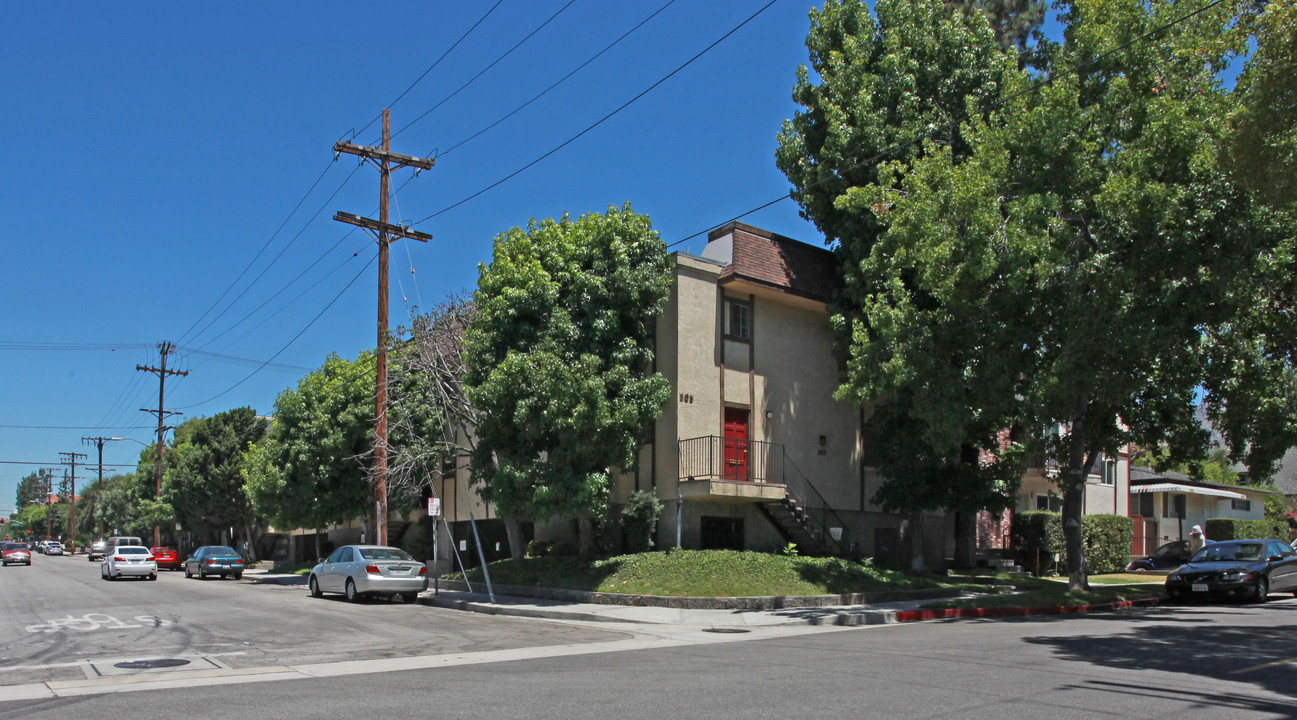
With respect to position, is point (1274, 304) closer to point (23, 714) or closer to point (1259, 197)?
point (1259, 197)

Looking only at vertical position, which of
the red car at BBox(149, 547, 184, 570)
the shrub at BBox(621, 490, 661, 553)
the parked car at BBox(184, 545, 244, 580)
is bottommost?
the red car at BBox(149, 547, 184, 570)

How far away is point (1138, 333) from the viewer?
52.0ft

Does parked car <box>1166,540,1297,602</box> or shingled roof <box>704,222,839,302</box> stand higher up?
shingled roof <box>704,222,839,302</box>

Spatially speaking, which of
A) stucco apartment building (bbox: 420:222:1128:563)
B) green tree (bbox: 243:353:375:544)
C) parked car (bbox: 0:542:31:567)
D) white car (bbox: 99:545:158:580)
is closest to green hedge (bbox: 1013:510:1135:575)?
stucco apartment building (bbox: 420:222:1128:563)

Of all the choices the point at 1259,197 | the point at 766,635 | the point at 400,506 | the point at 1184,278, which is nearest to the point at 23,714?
the point at 766,635

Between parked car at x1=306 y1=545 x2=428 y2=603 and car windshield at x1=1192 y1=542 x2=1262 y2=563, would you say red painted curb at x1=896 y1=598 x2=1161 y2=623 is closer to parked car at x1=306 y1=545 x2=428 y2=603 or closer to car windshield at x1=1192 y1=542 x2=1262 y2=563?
car windshield at x1=1192 y1=542 x2=1262 y2=563

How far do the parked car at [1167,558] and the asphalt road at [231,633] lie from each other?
91.3ft

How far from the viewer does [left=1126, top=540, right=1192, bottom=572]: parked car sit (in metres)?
35.5

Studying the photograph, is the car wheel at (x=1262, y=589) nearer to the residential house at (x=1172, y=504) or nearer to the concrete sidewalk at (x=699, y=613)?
the concrete sidewalk at (x=699, y=613)

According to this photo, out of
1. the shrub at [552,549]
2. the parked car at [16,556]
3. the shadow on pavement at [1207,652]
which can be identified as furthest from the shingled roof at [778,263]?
the parked car at [16,556]

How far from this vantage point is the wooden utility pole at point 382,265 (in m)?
25.5

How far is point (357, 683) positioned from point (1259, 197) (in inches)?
537

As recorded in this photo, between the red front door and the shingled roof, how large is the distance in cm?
362

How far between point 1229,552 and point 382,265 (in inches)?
894
